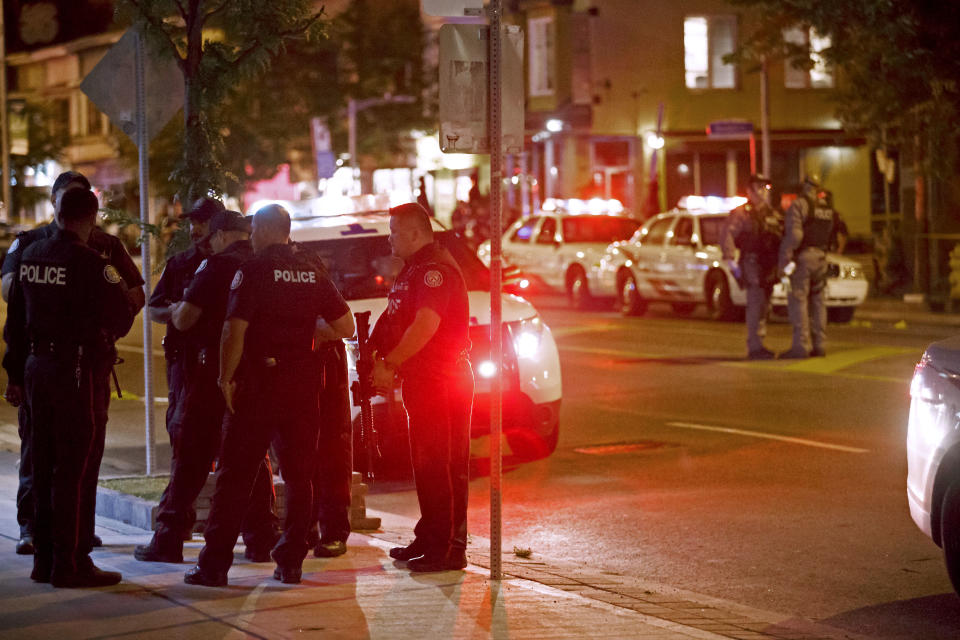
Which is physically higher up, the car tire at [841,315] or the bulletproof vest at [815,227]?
the bulletproof vest at [815,227]

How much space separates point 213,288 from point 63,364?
0.77 metres

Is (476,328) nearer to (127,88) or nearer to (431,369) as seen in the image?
(127,88)

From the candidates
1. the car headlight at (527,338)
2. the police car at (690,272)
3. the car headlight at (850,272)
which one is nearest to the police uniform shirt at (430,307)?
the car headlight at (527,338)

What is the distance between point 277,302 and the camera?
6.96 metres

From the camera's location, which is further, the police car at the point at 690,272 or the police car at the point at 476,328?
the police car at the point at 690,272

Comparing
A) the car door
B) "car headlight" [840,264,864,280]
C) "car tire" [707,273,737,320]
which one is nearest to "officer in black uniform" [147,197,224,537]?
"car headlight" [840,264,864,280]

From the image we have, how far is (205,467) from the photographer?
7.82 m

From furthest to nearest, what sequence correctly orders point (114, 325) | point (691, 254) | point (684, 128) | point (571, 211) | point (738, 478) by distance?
point (684, 128), point (571, 211), point (691, 254), point (738, 478), point (114, 325)

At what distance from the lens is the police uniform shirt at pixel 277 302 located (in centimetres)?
694

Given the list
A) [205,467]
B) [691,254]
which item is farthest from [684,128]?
[205,467]

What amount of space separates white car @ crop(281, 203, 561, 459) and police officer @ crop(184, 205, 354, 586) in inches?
117

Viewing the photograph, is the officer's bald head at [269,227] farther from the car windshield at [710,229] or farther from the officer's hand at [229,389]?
the car windshield at [710,229]

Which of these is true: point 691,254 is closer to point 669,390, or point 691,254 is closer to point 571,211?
point 571,211

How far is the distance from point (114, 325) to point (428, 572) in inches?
72.5
